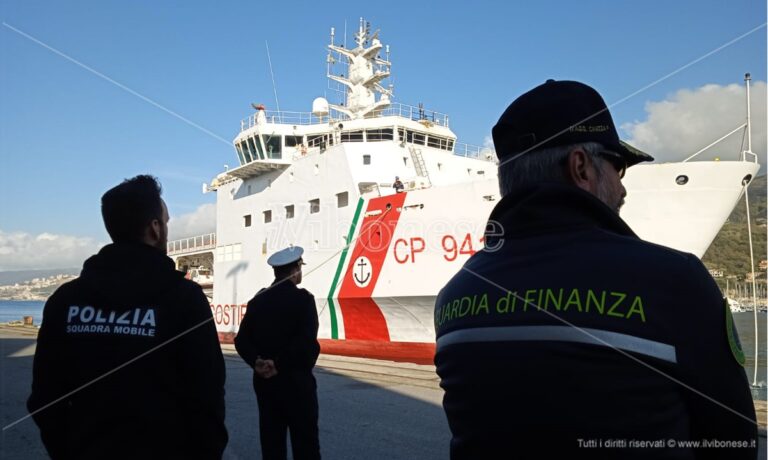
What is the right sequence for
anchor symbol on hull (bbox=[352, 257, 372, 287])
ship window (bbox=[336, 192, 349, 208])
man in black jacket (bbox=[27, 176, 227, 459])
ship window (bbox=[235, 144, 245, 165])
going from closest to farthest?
man in black jacket (bbox=[27, 176, 227, 459])
anchor symbol on hull (bbox=[352, 257, 372, 287])
ship window (bbox=[336, 192, 349, 208])
ship window (bbox=[235, 144, 245, 165])

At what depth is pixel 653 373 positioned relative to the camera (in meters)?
0.86

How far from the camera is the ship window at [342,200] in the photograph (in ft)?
42.6

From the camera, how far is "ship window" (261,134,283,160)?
1562cm

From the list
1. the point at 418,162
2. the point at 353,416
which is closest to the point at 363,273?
the point at 418,162

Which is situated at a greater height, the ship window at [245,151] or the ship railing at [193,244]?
the ship window at [245,151]

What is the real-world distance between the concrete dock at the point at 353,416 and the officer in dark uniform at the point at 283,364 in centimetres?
92

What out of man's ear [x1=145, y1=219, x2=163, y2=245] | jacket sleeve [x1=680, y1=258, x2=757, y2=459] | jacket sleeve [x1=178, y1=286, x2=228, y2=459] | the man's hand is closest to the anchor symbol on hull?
the man's hand

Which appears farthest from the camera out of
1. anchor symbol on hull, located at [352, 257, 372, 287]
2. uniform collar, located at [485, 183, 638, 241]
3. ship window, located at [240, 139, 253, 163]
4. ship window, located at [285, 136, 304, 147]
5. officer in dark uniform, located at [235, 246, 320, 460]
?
ship window, located at [240, 139, 253, 163]

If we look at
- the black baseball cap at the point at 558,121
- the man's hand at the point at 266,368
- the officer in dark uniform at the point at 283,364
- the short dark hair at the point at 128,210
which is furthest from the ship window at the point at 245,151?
the black baseball cap at the point at 558,121

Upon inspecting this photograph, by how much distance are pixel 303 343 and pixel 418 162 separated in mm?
10523

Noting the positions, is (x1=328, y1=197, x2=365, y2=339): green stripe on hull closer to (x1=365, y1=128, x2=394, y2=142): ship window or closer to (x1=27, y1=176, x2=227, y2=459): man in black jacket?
(x1=365, y1=128, x2=394, y2=142): ship window

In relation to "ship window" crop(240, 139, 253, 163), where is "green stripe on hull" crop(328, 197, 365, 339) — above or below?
below

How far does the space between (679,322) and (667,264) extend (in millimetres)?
89

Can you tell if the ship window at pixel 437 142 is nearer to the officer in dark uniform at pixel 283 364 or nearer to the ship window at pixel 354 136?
Answer: the ship window at pixel 354 136
